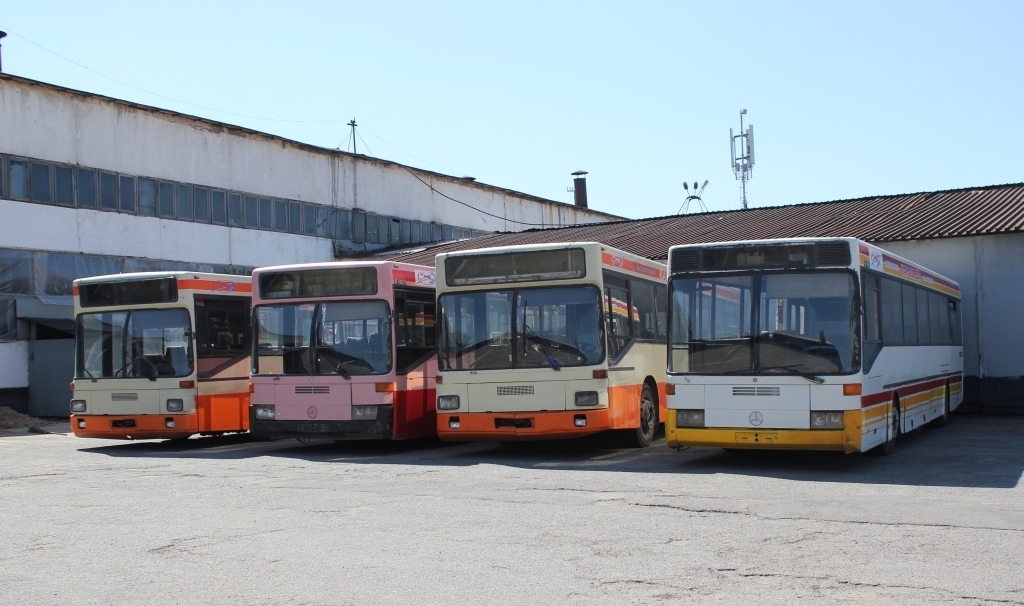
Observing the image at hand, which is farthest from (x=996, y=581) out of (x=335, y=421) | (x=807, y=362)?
(x=335, y=421)

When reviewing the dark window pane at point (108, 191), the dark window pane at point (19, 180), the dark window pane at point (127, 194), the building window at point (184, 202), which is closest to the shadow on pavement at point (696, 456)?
the dark window pane at point (19, 180)

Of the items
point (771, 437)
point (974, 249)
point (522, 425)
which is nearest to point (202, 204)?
point (522, 425)

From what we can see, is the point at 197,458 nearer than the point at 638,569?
No

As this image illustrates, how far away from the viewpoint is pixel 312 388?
15.8 meters

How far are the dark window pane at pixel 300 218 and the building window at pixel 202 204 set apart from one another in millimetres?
3787

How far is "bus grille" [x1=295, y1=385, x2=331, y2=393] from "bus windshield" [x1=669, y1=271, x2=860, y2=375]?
5.35 metres

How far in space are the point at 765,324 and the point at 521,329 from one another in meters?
3.47

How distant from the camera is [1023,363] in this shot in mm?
21812

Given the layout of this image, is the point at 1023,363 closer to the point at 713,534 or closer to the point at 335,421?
the point at 335,421

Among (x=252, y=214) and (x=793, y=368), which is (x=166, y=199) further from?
Result: (x=793, y=368)

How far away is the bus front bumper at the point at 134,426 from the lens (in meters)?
17.2

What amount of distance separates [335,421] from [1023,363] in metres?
14.3

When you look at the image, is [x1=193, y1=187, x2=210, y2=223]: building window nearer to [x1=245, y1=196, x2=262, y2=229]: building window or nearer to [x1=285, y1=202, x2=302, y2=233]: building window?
[x1=245, y1=196, x2=262, y2=229]: building window

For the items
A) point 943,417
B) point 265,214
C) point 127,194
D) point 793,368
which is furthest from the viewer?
point 265,214
